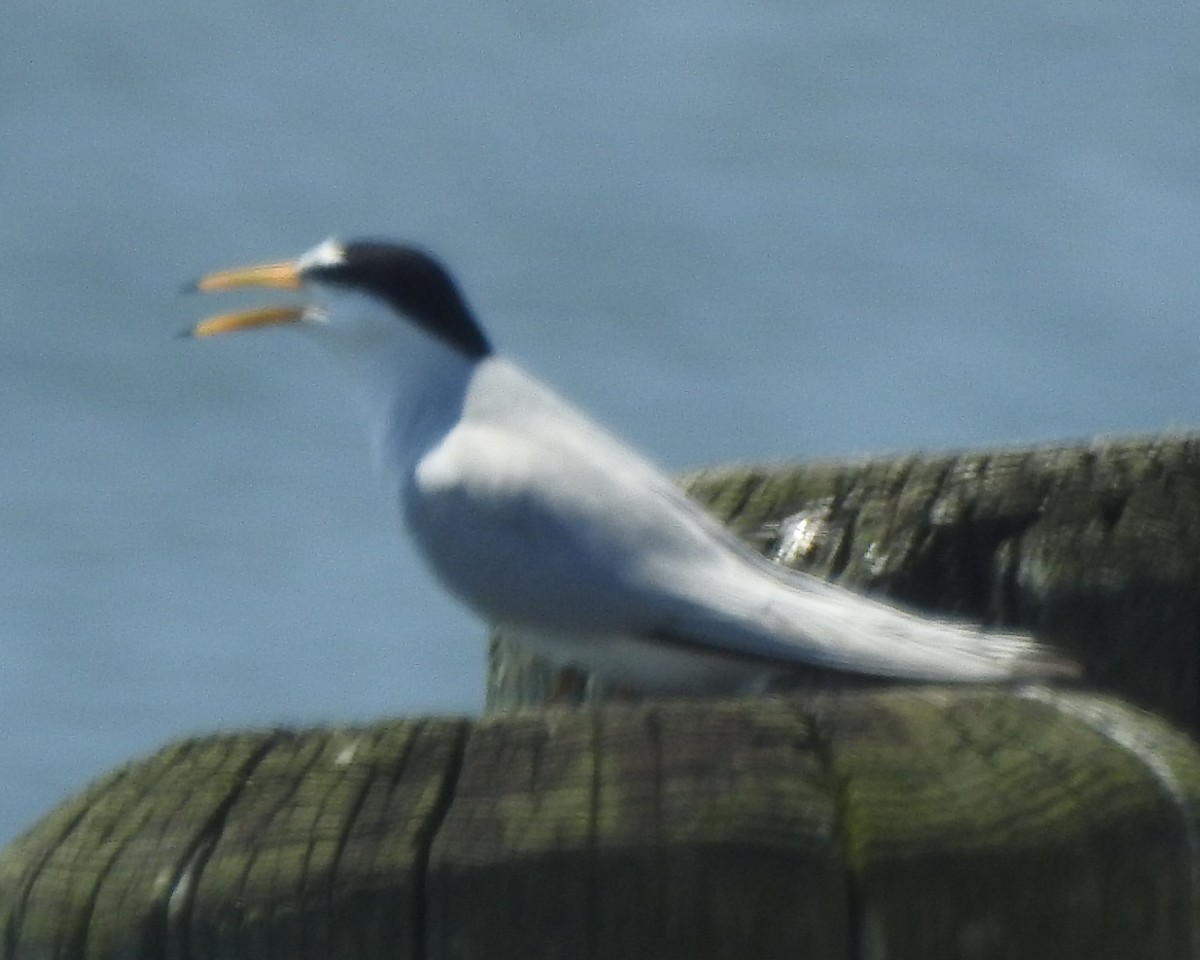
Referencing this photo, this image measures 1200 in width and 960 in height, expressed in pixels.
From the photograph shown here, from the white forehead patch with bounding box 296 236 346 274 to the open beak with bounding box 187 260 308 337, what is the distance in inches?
1.5

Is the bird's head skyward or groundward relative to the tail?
skyward

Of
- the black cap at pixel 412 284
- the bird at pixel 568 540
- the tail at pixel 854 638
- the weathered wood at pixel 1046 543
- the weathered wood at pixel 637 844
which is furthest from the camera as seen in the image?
the black cap at pixel 412 284

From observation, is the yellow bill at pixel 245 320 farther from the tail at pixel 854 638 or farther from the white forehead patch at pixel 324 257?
the tail at pixel 854 638

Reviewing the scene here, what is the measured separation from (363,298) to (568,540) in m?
1.37

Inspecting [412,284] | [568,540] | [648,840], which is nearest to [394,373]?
[412,284]

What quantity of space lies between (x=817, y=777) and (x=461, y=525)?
2325mm

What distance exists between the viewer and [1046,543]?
15.3ft

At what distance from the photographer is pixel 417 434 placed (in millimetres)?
5848

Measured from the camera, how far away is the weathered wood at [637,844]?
3049mm

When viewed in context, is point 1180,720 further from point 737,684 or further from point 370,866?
point 370,866

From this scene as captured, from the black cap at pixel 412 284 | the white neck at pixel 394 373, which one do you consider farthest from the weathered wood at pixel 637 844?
the black cap at pixel 412 284

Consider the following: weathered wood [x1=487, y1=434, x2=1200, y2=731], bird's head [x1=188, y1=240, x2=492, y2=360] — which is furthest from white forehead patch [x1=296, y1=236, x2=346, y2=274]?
weathered wood [x1=487, y1=434, x2=1200, y2=731]

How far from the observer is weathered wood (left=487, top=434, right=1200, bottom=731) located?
4594 mm

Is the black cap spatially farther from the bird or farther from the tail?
the tail
